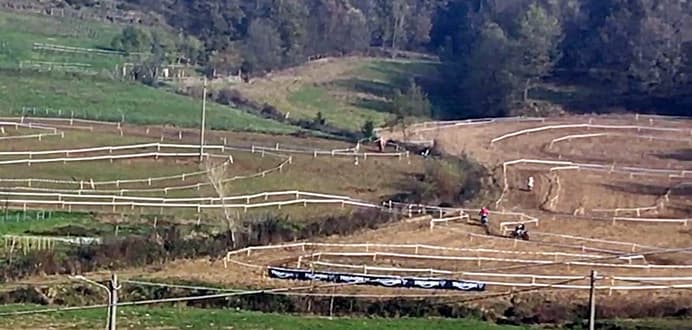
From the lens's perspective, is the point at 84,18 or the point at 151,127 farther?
the point at 84,18

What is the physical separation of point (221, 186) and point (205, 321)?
14.7 metres

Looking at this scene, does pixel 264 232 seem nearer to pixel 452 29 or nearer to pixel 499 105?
pixel 499 105

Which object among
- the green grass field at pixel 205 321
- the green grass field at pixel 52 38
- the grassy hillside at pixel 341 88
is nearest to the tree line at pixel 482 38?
the grassy hillside at pixel 341 88

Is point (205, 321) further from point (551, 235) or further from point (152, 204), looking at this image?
point (551, 235)

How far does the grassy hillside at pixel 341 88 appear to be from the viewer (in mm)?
68500

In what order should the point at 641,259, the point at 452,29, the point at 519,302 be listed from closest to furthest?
the point at 519,302 → the point at 641,259 → the point at 452,29

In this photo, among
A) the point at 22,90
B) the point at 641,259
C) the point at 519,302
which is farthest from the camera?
the point at 22,90

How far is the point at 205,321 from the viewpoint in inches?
996

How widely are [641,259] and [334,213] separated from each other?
9.56m

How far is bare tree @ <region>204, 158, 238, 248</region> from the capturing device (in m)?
33.8

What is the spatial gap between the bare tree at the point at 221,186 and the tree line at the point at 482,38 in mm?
27693

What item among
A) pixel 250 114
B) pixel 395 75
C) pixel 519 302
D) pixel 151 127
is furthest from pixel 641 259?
pixel 395 75

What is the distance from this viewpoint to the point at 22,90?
210 ft

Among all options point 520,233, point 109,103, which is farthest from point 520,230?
point 109,103
